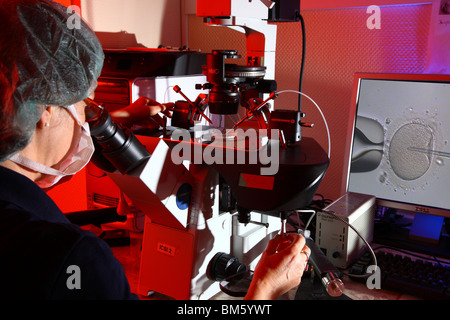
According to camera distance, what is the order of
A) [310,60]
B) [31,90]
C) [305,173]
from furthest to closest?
[310,60]
[305,173]
[31,90]

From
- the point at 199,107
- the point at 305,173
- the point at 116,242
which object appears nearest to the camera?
the point at 305,173

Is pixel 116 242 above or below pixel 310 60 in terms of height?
below

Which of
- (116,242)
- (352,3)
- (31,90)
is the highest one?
(352,3)

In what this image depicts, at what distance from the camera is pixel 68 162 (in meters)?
0.80

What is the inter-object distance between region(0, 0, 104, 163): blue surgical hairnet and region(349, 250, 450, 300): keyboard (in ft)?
2.99

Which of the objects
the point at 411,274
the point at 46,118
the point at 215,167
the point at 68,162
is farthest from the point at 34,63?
the point at 411,274

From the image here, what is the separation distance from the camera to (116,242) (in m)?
1.44

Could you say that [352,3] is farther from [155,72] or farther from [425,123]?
[155,72]

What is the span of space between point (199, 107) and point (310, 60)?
734 mm

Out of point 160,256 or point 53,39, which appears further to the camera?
point 160,256

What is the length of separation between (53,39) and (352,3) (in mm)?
1210

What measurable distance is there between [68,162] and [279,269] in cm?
49

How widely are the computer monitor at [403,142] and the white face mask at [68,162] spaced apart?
92cm
